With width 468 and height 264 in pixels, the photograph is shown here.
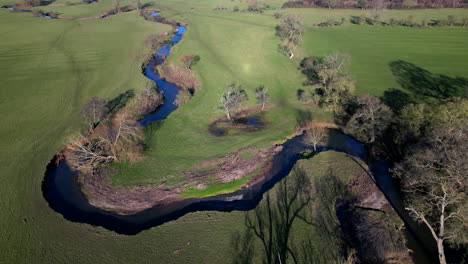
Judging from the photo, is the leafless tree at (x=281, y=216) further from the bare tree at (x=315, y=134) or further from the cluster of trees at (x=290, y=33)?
the cluster of trees at (x=290, y=33)

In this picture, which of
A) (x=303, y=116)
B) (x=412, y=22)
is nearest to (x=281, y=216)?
(x=303, y=116)

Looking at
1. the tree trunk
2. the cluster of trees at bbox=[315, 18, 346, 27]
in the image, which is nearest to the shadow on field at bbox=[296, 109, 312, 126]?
the tree trunk

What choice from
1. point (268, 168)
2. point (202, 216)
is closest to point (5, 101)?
point (202, 216)

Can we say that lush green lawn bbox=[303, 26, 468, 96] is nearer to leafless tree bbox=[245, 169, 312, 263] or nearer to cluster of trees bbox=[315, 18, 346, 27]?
cluster of trees bbox=[315, 18, 346, 27]

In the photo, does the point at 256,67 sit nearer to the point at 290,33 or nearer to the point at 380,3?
the point at 290,33

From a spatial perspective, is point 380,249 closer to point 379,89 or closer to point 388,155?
point 388,155

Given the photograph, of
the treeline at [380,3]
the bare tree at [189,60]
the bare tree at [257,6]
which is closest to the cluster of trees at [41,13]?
the bare tree at [189,60]
